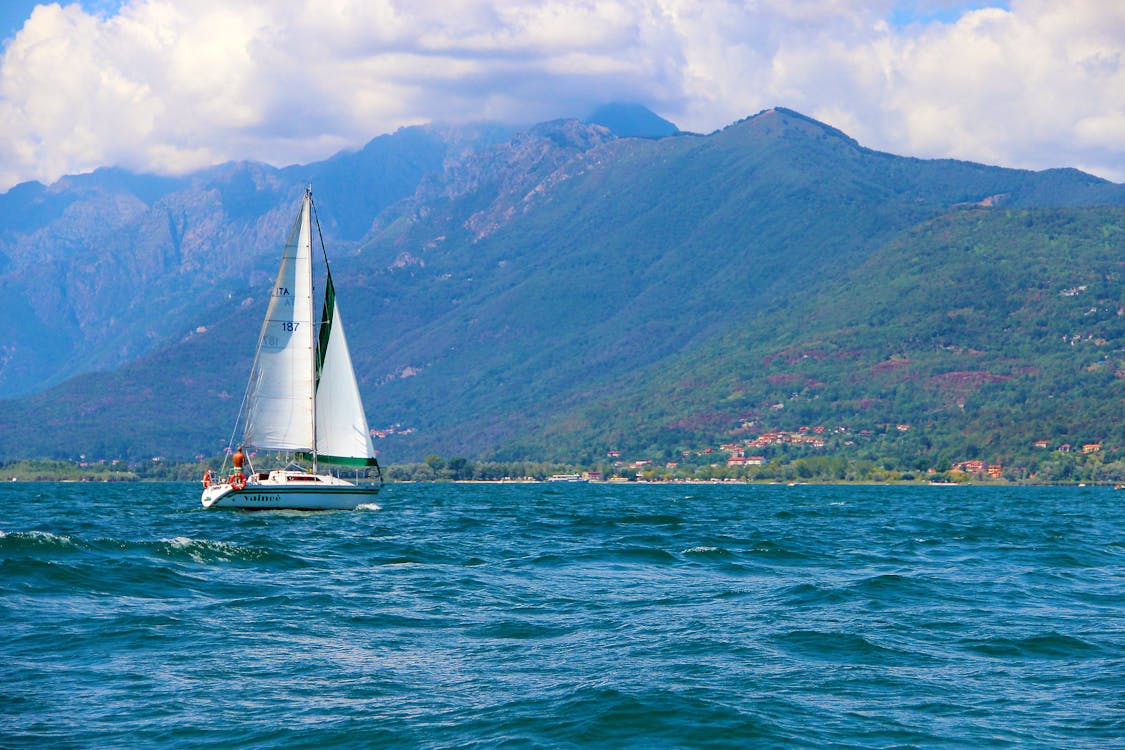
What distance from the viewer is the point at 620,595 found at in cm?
3791

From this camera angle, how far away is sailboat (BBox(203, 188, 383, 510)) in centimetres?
7494

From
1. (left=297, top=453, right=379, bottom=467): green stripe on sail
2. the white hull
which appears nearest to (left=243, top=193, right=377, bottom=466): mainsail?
(left=297, top=453, right=379, bottom=467): green stripe on sail

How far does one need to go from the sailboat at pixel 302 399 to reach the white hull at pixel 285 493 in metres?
0.06

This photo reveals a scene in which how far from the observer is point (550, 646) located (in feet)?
96.6

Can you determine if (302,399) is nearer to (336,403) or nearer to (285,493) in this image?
(336,403)

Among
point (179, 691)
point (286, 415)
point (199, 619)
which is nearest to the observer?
point (179, 691)

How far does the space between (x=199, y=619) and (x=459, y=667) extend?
329 inches

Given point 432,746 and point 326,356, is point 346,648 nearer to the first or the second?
point 432,746

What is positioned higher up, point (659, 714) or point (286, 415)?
point (286, 415)

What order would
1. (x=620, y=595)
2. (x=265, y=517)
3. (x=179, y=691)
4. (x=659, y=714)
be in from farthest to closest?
(x=265, y=517) < (x=620, y=595) < (x=179, y=691) < (x=659, y=714)

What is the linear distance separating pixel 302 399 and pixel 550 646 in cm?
5095

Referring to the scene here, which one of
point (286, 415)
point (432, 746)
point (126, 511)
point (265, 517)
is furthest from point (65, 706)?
point (126, 511)

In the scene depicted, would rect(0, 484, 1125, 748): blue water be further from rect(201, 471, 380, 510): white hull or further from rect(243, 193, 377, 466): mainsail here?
rect(243, 193, 377, 466): mainsail

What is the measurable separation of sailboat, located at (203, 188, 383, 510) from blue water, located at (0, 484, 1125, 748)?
69.6 ft
